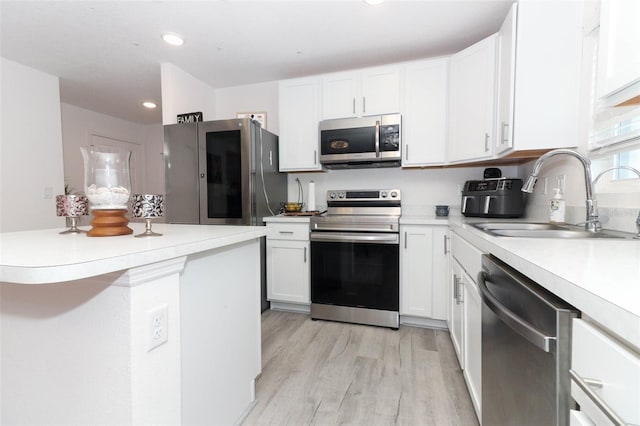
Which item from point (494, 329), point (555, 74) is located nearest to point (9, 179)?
point (494, 329)

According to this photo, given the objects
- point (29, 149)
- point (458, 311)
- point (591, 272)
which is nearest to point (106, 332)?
point (591, 272)

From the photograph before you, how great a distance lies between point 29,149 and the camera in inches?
116

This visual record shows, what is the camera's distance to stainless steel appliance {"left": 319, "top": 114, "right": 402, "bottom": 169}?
8.21 ft

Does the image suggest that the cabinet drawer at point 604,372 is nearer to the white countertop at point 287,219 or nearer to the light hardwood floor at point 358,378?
the light hardwood floor at point 358,378

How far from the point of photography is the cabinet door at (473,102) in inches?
79.2

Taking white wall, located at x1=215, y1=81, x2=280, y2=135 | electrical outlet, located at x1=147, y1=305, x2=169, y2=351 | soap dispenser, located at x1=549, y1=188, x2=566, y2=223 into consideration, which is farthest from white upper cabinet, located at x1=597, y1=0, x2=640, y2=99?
white wall, located at x1=215, y1=81, x2=280, y2=135

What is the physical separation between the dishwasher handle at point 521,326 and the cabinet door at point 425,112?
67.3 inches

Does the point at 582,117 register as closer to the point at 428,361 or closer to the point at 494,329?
the point at 494,329

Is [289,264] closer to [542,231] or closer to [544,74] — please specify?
[542,231]

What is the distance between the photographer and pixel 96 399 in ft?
2.59

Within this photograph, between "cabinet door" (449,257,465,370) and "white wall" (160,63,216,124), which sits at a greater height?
"white wall" (160,63,216,124)

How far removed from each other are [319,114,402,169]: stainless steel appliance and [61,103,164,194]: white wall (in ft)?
11.7

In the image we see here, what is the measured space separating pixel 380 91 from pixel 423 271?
5.36 ft

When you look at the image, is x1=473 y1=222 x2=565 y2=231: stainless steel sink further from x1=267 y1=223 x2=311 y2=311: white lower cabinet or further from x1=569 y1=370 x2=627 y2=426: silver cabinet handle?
x1=267 y1=223 x2=311 y2=311: white lower cabinet
